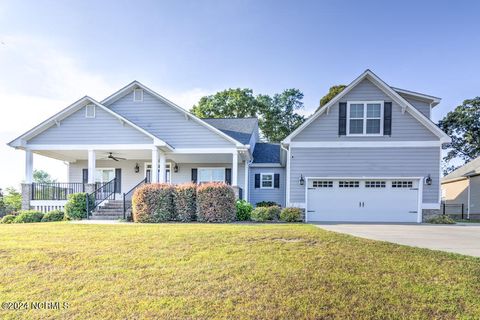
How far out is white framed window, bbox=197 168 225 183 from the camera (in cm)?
1706

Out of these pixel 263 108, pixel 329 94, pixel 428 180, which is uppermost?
pixel 263 108

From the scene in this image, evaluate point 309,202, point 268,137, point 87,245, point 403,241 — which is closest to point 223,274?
point 87,245

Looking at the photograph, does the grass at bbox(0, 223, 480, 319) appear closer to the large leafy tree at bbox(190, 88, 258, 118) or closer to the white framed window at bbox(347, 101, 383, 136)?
the white framed window at bbox(347, 101, 383, 136)

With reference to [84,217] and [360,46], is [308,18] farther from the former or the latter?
[84,217]

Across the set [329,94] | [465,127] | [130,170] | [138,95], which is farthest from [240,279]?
[465,127]

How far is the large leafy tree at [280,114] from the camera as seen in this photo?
118 ft

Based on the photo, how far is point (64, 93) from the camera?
15742mm

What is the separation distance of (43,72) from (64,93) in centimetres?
305

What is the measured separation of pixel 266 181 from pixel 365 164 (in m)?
5.79

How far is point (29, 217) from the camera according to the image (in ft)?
41.5

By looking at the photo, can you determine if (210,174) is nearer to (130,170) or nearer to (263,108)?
(130,170)

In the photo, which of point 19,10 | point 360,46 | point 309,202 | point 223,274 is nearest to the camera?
point 223,274

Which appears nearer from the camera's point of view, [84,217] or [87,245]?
[87,245]

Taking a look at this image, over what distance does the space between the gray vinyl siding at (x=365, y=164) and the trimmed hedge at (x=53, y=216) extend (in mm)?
10860
